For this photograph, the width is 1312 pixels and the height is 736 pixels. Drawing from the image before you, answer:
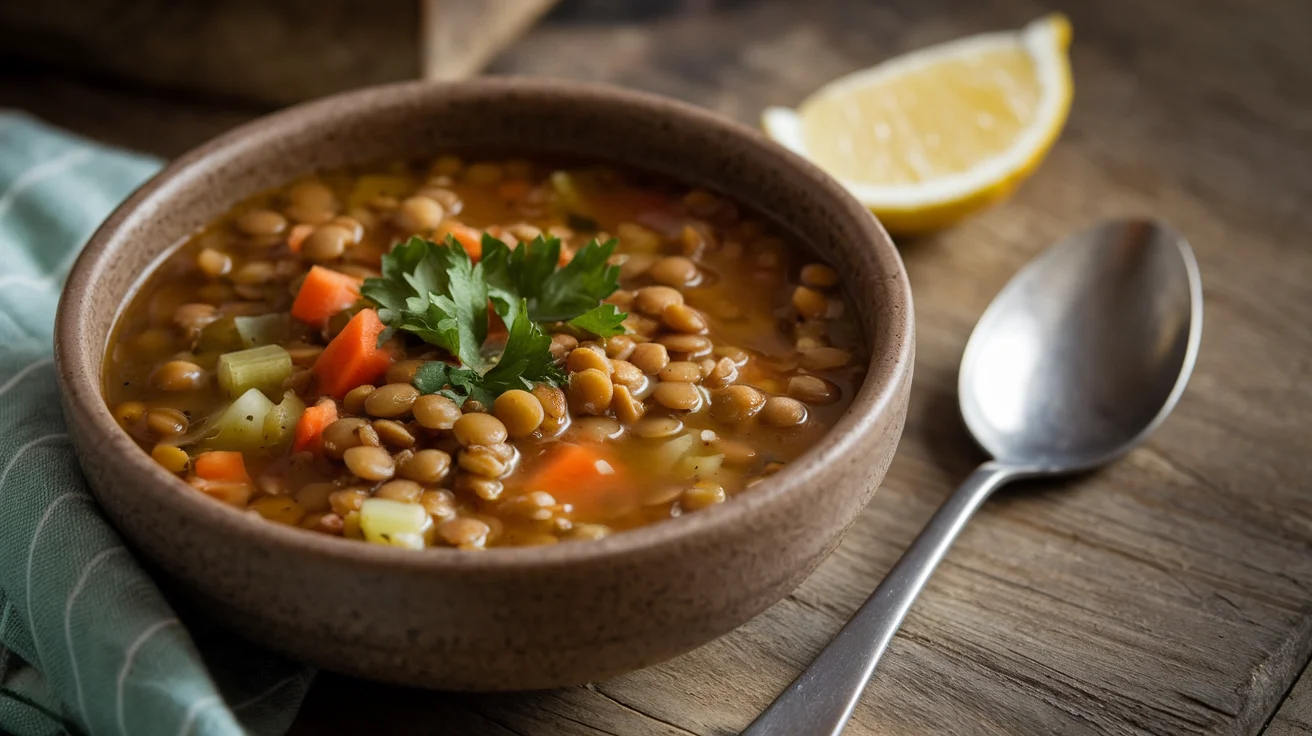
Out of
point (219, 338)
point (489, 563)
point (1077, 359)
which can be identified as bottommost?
point (1077, 359)

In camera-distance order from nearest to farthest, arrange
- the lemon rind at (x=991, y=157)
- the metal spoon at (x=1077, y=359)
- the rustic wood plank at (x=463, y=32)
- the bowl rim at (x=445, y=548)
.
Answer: the bowl rim at (x=445, y=548), the metal spoon at (x=1077, y=359), the lemon rind at (x=991, y=157), the rustic wood plank at (x=463, y=32)

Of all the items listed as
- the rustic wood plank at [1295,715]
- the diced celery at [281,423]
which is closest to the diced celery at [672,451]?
the diced celery at [281,423]

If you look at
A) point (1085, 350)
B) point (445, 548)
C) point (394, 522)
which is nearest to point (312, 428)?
point (394, 522)

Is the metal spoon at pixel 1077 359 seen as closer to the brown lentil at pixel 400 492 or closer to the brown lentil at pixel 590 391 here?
the brown lentil at pixel 590 391

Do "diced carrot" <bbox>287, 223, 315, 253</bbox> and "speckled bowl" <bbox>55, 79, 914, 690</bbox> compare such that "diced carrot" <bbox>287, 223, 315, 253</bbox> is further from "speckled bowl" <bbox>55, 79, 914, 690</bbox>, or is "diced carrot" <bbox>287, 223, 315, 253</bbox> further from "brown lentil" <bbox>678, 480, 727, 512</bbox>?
"brown lentil" <bbox>678, 480, 727, 512</bbox>

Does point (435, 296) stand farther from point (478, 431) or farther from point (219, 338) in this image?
point (219, 338)

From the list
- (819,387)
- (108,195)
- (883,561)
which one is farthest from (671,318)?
(108,195)
